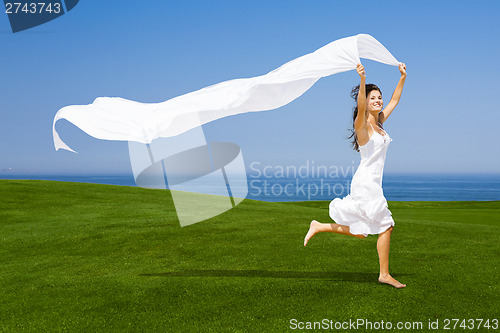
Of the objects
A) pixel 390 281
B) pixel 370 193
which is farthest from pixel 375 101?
pixel 390 281

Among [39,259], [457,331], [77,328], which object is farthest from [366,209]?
[39,259]

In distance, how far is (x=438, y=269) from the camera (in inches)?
240

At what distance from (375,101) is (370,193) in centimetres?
116

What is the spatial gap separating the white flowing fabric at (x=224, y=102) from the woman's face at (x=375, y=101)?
1.77ft

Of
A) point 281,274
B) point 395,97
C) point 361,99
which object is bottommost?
point 281,274

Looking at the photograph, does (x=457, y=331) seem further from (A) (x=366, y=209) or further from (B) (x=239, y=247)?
(B) (x=239, y=247)

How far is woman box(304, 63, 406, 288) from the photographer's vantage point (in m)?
4.94

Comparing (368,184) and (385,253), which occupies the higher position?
(368,184)

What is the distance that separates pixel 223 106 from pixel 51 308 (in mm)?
3281

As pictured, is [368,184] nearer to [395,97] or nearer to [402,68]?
[395,97]

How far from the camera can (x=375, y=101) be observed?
514cm
